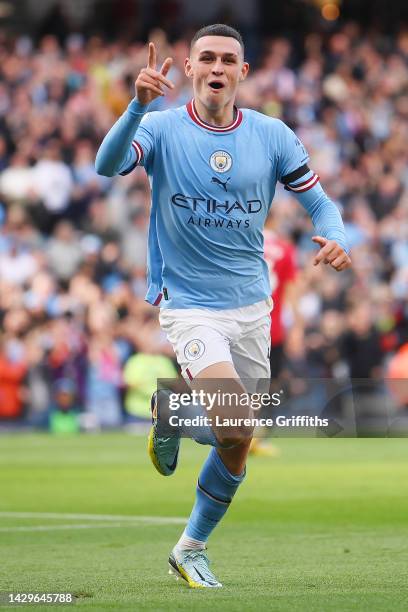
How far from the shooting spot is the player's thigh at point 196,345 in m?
7.15

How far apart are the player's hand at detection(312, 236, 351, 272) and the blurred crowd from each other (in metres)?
11.4

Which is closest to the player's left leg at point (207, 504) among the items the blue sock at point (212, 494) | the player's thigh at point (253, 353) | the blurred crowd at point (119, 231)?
the blue sock at point (212, 494)

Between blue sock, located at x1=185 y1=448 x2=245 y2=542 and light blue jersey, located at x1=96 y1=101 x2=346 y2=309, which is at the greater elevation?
light blue jersey, located at x1=96 y1=101 x2=346 y2=309

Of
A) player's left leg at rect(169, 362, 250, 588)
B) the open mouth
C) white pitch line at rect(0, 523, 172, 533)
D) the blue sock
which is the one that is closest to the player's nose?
the open mouth

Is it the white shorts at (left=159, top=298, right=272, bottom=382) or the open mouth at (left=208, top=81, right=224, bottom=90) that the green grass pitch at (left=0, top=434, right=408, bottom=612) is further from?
the open mouth at (left=208, top=81, right=224, bottom=90)

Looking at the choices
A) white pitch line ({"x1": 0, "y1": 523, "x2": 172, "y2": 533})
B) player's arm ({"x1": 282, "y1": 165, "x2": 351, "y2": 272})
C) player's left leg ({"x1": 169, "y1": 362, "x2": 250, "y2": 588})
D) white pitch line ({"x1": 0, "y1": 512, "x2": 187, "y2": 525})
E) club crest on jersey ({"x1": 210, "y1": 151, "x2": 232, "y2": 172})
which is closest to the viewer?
player's arm ({"x1": 282, "y1": 165, "x2": 351, "y2": 272})

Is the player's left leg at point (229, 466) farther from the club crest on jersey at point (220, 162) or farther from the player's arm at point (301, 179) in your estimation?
the club crest on jersey at point (220, 162)

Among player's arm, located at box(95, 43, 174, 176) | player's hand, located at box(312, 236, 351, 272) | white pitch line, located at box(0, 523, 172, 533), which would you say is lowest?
white pitch line, located at box(0, 523, 172, 533)

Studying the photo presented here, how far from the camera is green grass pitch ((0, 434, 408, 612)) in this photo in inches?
267

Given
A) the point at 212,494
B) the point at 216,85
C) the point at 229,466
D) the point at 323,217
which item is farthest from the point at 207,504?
the point at 216,85

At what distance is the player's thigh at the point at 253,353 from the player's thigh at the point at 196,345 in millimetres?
183

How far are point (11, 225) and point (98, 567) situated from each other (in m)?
15.0

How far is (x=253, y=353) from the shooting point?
7.62 metres

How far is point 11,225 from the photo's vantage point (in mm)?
22406
